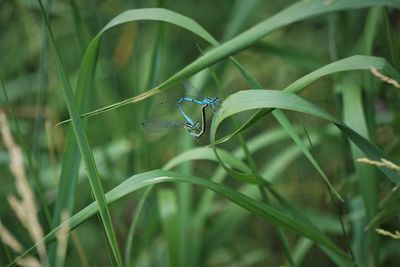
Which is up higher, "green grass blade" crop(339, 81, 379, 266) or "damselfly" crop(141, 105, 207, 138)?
"damselfly" crop(141, 105, 207, 138)

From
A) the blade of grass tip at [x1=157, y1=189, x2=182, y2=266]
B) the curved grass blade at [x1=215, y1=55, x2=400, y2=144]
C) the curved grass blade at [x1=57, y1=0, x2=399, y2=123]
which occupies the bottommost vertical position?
the blade of grass tip at [x1=157, y1=189, x2=182, y2=266]

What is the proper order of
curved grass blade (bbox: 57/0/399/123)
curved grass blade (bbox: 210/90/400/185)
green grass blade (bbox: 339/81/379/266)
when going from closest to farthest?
curved grass blade (bbox: 210/90/400/185)
curved grass blade (bbox: 57/0/399/123)
green grass blade (bbox: 339/81/379/266)

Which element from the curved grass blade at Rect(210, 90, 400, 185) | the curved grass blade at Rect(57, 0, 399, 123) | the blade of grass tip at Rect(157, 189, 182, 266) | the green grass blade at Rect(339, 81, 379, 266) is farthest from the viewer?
the blade of grass tip at Rect(157, 189, 182, 266)

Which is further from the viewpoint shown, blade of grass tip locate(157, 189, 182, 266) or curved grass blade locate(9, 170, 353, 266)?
blade of grass tip locate(157, 189, 182, 266)

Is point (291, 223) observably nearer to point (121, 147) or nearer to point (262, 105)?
point (262, 105)

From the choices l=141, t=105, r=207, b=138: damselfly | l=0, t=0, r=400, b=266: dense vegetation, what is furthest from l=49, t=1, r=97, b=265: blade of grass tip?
l=141, t=105, r=207, b=138: damselfly

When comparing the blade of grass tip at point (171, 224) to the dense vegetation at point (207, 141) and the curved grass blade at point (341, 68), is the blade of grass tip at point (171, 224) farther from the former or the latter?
the curved grass blade at point (341, 68)

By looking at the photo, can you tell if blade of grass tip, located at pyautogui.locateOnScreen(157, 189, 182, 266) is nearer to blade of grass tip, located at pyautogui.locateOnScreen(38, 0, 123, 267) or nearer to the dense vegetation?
the dense vegetation

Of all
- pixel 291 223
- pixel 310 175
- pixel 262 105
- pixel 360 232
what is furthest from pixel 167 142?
pixel 262 105

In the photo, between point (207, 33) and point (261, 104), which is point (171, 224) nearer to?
point (207, 33)

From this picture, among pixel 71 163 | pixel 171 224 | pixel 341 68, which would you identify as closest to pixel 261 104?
pixel 341 68
